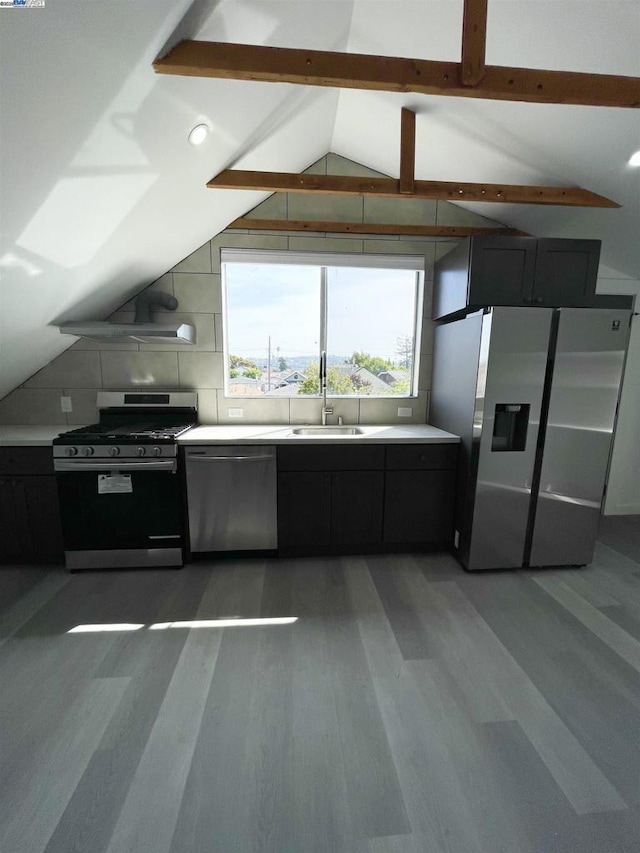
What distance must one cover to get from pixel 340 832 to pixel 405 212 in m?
3.54

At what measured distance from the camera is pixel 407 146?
210cm

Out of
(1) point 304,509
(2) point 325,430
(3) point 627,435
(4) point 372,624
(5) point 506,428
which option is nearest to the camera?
(4) point 372,624

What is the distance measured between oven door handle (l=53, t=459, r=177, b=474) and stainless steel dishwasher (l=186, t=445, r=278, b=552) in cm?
17

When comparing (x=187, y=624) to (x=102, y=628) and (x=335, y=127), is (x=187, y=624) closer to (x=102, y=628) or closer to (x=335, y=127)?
(x=102, y=628)

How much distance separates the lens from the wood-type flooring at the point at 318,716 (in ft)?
3.61

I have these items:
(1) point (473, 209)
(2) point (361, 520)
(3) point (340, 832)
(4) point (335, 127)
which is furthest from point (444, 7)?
(3) point (340, 832)

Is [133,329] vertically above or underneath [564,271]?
underneath

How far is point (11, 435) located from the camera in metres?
2.43

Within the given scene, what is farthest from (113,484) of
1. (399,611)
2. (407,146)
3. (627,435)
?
(627,435)

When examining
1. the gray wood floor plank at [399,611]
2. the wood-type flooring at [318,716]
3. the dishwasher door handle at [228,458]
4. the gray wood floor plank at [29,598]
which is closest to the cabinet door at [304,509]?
the dishwasher door handle at [228,458]

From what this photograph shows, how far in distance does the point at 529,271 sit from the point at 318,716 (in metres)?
2.71

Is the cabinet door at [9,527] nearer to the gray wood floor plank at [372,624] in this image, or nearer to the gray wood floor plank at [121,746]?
the gray wood floor plank at [121,746]

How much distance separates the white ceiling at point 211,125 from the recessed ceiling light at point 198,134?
1.8 inches

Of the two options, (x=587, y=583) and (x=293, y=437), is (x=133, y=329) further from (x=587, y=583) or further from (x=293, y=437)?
(x=587, y=583)
